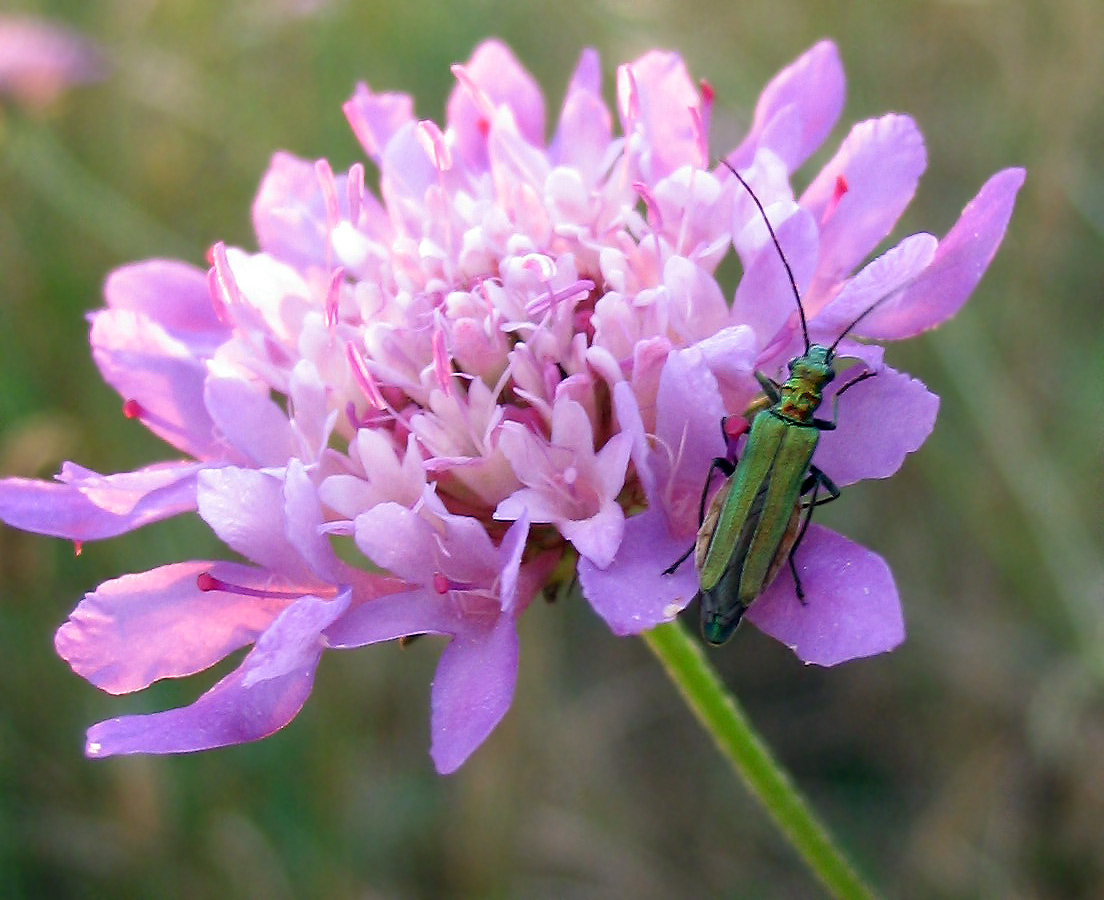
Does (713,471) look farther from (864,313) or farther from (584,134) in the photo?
(584,134)

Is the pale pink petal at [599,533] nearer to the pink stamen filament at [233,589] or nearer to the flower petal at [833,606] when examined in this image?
the flower petal at [833,606]

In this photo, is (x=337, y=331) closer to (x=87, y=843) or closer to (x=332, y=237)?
(x=332, y=237)

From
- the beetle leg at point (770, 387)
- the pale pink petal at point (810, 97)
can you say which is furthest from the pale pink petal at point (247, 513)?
the pale pink petal at point (810, 97)

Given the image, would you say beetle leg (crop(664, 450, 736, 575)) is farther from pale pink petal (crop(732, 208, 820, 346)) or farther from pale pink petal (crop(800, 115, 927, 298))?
pale pink petal (crop(800, 115, 927, 298))

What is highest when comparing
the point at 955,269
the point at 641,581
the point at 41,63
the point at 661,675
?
the point at 955,269

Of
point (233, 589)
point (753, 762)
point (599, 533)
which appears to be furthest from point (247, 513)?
point (753, 762)

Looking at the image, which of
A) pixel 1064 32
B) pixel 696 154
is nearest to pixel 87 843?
pixel 696 154
